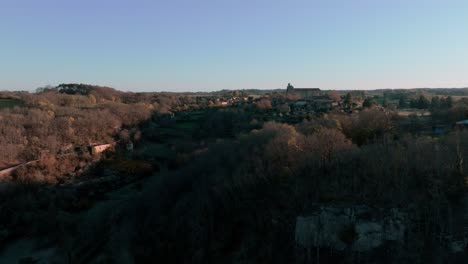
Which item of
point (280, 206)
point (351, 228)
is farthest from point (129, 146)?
point (351, 228)

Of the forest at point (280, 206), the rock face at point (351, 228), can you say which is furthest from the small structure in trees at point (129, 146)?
the rock face at point (351, 228)

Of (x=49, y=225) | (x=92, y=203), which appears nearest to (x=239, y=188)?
(x=49, y=225)

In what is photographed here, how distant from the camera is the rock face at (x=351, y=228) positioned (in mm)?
8375

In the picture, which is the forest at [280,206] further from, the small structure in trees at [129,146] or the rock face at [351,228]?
the small structure in trees at [129,146]

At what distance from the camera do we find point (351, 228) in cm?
870

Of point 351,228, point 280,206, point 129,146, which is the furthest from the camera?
point 129,146

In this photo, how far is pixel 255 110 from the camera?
4516 centimetres

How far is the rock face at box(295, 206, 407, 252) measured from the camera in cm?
838

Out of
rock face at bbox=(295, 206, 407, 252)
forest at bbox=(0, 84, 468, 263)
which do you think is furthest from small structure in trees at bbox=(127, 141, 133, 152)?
rock face at bbox=(295, 206, 407, 252)

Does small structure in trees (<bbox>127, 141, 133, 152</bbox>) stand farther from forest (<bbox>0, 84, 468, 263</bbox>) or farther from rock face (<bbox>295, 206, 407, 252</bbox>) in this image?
rock face (<bbox>295, 206, 407, 252</bbox>)

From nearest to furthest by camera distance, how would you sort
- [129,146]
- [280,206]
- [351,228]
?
[351,228] < [280,206] < [129,146]

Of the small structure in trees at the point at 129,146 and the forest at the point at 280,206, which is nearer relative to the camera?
the forest at the point at 280,206

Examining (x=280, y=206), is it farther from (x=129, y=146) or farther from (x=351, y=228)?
(x=129, y=146)

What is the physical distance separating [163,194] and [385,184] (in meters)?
10.3
